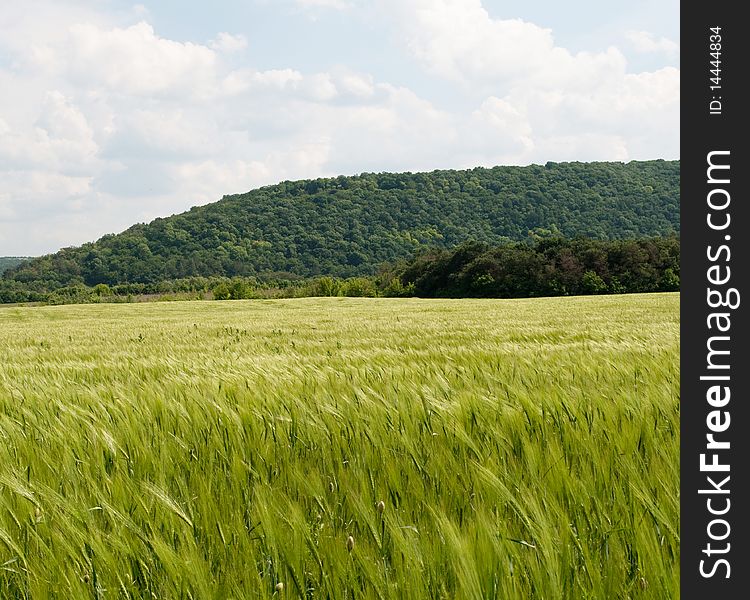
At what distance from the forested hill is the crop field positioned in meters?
102

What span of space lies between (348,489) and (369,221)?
126807mm

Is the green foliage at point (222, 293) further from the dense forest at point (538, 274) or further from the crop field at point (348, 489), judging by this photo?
the crop field at point (348, 489)

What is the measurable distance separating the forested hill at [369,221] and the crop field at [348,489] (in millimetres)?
102104

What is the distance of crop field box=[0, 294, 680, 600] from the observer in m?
1.16

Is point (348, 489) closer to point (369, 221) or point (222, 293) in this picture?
point (222, 293)

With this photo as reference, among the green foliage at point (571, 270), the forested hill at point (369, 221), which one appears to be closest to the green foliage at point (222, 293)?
the green foliage at point (571, 270)

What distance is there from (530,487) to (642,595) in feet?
1.68

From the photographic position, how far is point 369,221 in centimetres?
12725

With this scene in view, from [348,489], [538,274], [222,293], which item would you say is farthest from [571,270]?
[348,489]

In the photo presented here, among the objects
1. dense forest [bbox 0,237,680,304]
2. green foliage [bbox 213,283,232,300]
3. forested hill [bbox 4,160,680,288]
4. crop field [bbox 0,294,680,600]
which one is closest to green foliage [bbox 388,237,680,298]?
dense forest [bbox 0,237,680,304]

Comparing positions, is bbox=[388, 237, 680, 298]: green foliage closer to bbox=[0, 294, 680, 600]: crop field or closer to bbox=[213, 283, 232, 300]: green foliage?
bbox=[213, 283, 232, 300]: green foliage
